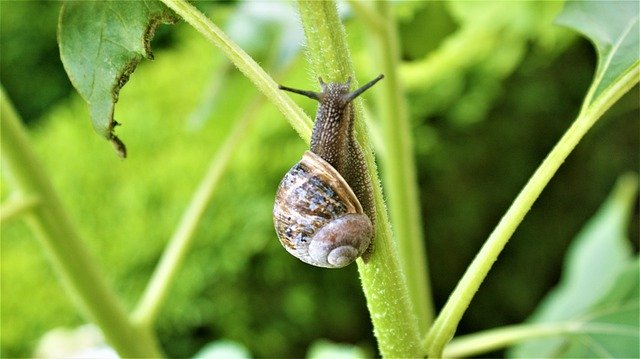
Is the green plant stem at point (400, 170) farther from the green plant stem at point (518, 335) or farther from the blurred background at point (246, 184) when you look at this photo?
the blurred background at point (246, 184)

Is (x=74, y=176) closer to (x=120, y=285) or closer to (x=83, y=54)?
(x=120, y=285)

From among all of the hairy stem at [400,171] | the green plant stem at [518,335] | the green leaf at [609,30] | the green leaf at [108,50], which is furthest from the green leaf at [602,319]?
the green leaf at [108,50]

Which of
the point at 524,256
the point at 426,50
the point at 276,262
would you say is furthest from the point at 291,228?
the point at 524,256

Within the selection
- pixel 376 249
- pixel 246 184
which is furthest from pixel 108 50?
pixel 246 184

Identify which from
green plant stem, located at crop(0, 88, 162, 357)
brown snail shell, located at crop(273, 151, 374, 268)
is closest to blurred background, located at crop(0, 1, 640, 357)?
green plant stem, located at crop(0, 88, 162, 357)

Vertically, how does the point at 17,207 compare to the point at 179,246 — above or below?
above

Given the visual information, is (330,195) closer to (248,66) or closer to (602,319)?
(248,66)
